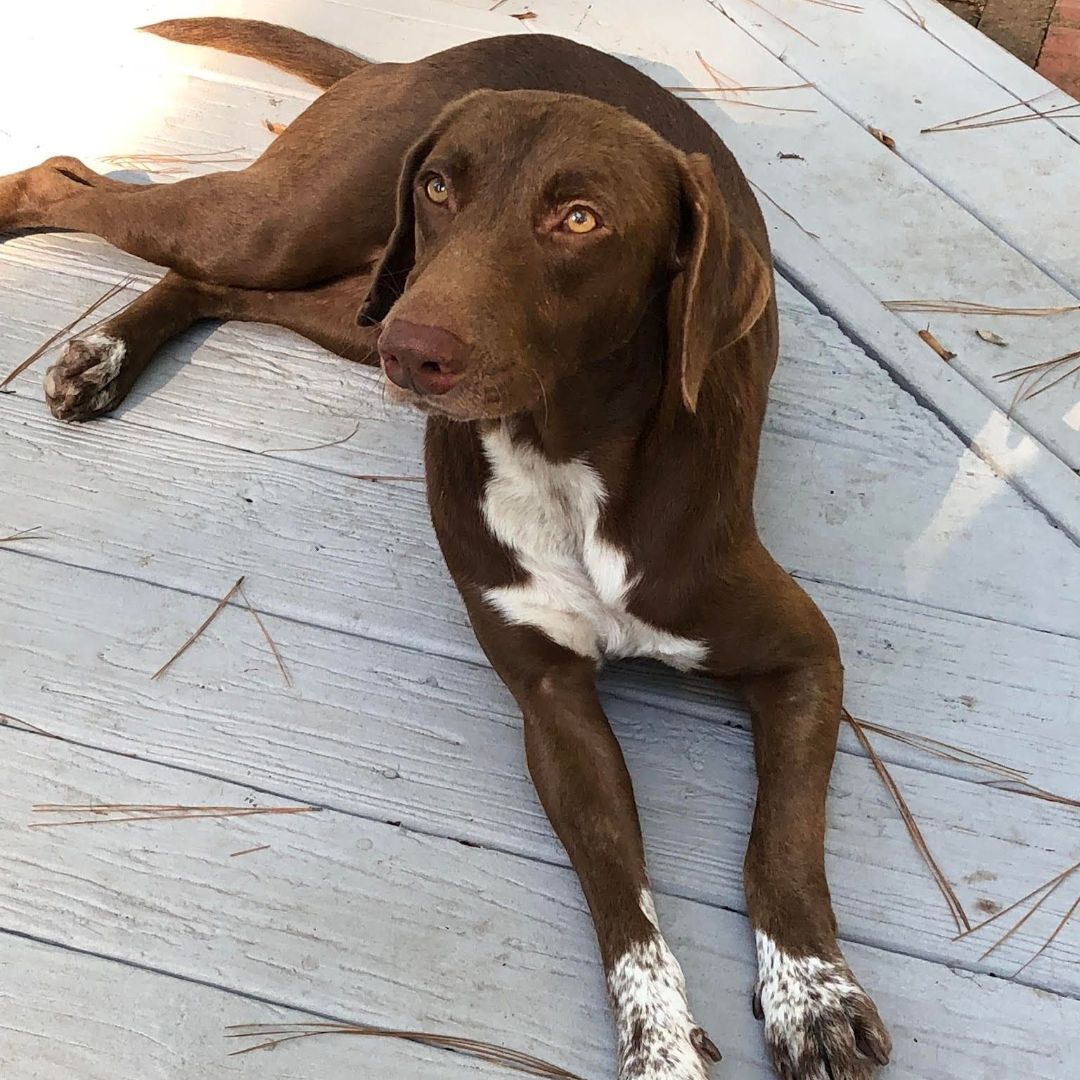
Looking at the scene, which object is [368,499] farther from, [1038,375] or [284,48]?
[1038,375]

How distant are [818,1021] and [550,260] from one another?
4.12ft

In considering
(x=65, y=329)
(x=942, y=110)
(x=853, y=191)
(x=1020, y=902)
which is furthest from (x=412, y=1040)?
(x=942, y=110)

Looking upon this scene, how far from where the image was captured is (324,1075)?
186 cm

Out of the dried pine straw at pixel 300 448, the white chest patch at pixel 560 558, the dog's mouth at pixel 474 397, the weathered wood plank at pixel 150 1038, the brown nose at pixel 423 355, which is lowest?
the weathered wood plank at pixel 150 1038

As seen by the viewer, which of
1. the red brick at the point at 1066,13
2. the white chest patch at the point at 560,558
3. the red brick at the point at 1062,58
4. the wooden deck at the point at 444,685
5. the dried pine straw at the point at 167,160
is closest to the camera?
the wooden deck at the point at 444,685

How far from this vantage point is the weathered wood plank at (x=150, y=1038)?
73.4 inches

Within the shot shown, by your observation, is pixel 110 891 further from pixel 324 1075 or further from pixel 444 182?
pixel 444 182

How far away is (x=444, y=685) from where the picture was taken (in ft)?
7.91

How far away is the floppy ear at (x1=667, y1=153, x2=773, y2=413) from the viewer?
75.5 inches

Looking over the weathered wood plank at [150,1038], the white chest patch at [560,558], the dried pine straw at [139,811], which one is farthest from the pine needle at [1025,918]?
the dried pine straw at [139,811]

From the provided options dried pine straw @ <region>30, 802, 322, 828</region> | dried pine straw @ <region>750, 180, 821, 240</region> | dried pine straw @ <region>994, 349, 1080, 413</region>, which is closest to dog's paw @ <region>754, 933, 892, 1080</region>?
dried pine straw @ <region>30, 802, 322, 828</region>

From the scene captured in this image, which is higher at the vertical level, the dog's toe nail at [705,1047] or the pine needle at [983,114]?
the pine needle at [983,114]

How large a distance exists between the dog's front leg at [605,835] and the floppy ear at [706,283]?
598 mm

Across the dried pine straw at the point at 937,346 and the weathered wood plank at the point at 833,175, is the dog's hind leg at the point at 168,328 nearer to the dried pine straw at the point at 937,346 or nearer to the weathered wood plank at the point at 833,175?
the weathered wood plank at the point at 833,175
